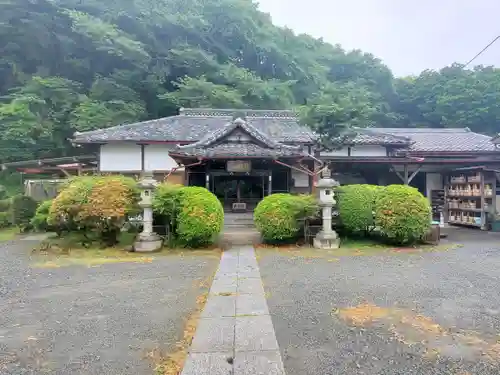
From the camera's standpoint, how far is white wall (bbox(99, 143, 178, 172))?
599 inches

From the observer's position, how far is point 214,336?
3.45m

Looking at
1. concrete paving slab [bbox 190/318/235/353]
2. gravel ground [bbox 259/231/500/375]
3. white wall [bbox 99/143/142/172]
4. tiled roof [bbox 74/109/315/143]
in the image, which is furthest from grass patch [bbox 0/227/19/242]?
concrete paving slab [bbox 190/318/235/353]

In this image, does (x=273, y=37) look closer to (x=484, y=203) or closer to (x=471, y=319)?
(x=484, y=203)

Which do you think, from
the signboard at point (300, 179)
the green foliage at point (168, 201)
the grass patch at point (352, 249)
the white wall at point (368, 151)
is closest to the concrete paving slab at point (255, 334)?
the grass patch at point (352, 249)

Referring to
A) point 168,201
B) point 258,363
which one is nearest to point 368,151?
point 168,201

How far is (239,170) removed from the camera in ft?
43.5

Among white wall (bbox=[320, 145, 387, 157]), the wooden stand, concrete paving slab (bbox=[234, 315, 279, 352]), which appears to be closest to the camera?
concrete paving slab (bbox=[234, 315, 279, 352])

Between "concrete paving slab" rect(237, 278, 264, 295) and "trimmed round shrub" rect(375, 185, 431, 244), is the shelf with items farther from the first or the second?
"concrete paving slab" rect(237, 278, 264, 295)

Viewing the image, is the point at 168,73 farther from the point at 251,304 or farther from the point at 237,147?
the point at 251,304

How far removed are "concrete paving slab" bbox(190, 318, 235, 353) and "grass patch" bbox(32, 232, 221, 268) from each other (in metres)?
4.37

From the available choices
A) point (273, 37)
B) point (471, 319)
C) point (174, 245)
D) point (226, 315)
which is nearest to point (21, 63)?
point (273, 37)

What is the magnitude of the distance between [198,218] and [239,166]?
4.90 m

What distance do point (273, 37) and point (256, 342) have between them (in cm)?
3363

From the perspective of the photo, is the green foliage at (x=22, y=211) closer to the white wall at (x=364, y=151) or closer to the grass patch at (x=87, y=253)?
the grass patch at (x=87, y=253)
